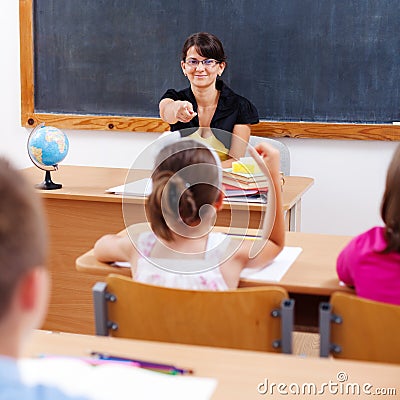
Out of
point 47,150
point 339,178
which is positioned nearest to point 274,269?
point 47,150

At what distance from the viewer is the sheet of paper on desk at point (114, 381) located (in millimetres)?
1143

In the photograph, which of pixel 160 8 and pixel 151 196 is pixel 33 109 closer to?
pixel 160 8

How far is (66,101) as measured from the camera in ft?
15.1

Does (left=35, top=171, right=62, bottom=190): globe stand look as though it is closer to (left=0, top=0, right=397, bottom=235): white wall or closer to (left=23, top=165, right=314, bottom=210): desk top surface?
(left=23, top=165, right=314, bottom=210): desk top surface

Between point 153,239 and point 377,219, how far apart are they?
2.58 m

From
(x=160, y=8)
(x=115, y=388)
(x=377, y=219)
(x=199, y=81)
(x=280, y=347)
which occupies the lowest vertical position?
(x=377, y=219)

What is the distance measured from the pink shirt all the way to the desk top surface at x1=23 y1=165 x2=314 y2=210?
1.16 meters

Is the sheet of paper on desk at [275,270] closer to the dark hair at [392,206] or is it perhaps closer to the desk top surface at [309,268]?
the desk top surface at [309,268]

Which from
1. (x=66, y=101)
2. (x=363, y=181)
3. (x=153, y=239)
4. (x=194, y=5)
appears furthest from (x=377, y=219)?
(x=153, y=239)

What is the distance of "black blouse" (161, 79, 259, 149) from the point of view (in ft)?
12.8

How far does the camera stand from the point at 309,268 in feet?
6.42

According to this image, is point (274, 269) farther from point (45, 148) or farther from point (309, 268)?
point (45, 148)

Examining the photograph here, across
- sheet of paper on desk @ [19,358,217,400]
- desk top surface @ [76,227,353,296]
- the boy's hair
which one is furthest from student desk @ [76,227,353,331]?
the boy's hair

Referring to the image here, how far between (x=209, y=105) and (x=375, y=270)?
2335mm
